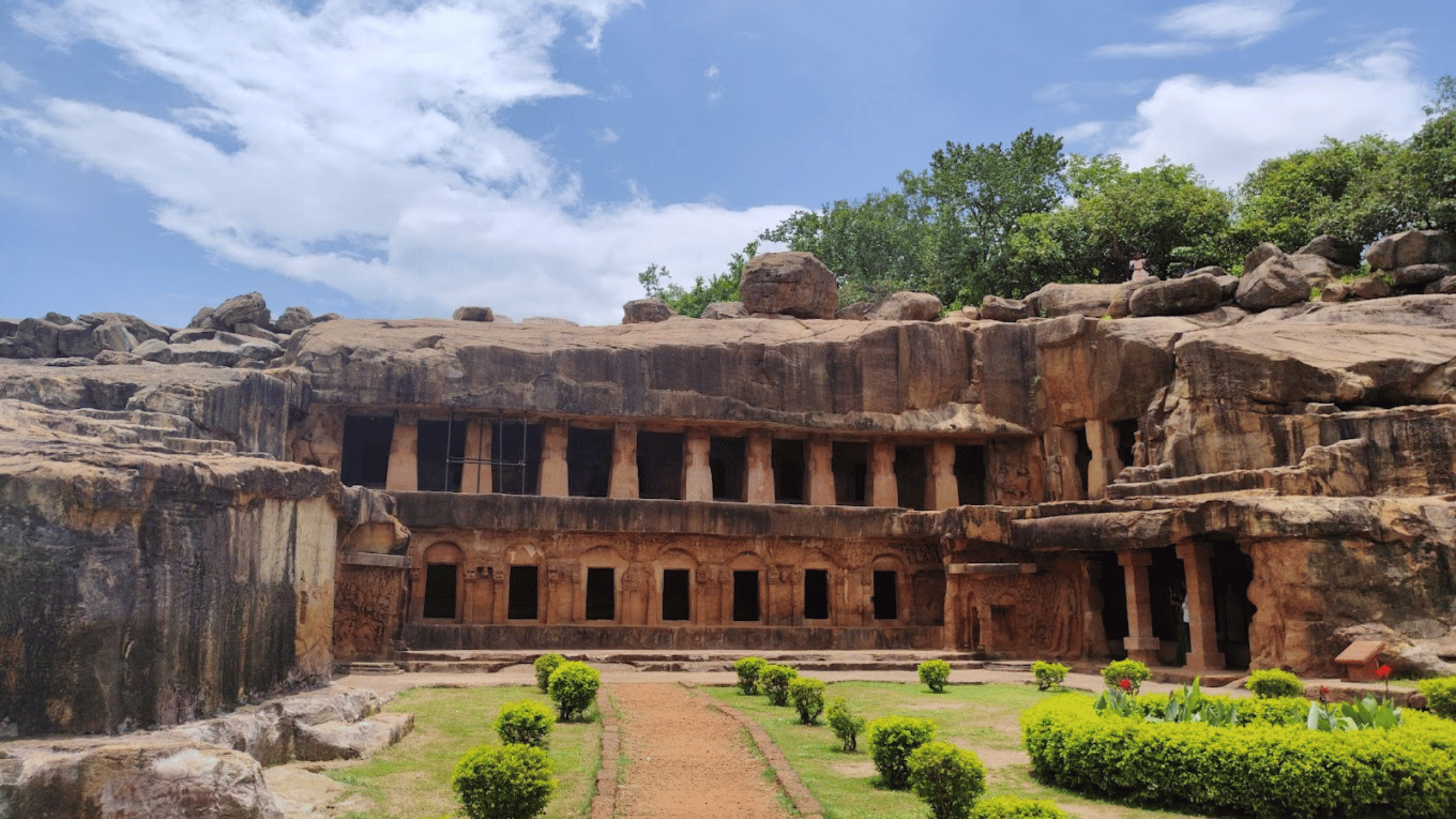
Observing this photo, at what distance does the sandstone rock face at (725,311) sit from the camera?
34.2 m

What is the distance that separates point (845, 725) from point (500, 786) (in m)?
4.66

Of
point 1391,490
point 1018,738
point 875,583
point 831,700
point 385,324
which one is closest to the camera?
point 1018,738

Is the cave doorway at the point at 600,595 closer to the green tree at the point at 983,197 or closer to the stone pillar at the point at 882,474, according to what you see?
the stone pillar at the point at 882,474

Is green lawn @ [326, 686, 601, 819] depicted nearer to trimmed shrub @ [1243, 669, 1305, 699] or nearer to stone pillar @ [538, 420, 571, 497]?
trimmed shrub @ [1243, 669, 1305, 699]

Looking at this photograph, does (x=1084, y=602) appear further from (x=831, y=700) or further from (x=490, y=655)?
(x=490, y=655)

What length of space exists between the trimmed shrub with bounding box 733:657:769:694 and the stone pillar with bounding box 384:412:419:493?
12643mm

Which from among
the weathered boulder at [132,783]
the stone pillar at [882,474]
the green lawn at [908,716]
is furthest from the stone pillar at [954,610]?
the weathered boulder at [132,783]

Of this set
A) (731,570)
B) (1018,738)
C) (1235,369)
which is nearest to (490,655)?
(731,570)

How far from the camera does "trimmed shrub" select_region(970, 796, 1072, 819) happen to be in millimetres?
7207

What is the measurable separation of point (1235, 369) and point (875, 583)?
38.7ft

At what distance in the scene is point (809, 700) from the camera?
13.5m

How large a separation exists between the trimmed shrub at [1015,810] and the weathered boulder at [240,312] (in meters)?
31.3

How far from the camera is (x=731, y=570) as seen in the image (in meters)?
26.7

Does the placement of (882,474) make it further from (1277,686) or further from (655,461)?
(1277,686)
